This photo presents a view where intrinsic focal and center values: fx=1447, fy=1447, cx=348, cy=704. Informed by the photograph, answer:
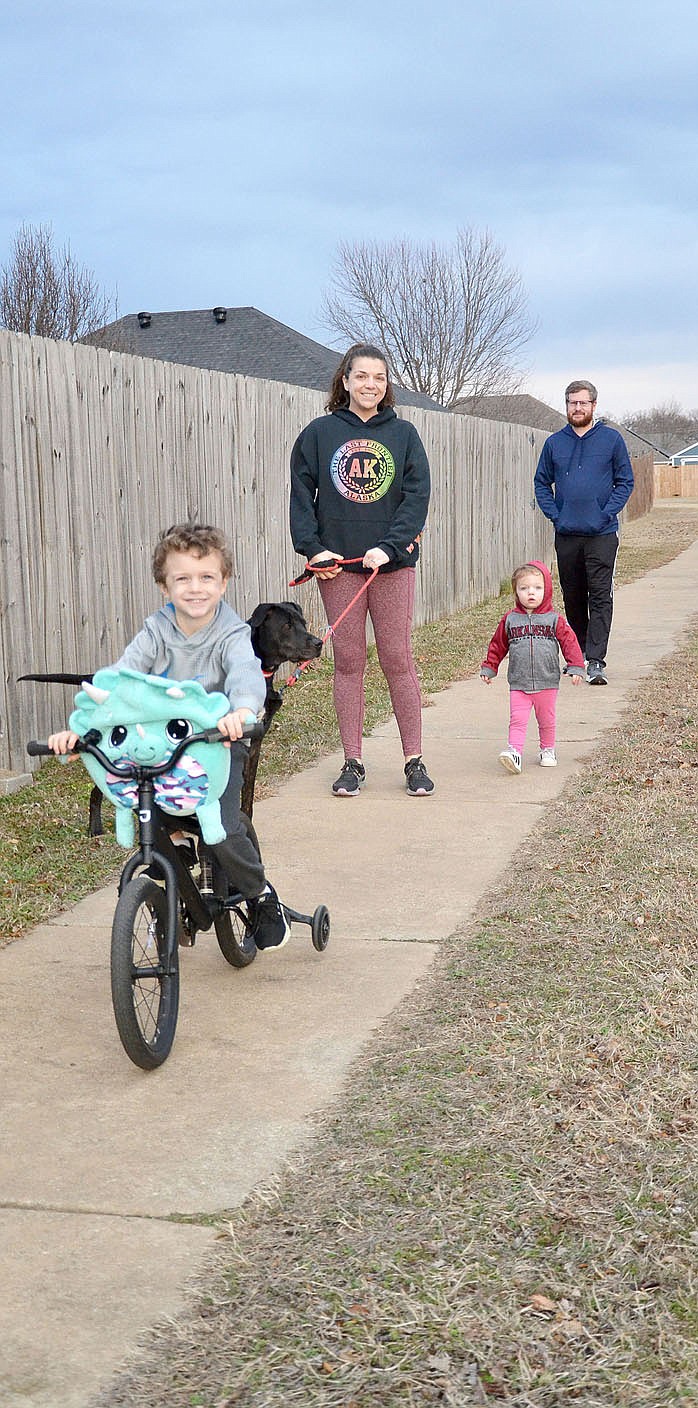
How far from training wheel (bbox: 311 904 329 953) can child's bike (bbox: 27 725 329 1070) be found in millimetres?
369

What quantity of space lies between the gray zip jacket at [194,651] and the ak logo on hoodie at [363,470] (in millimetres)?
2579

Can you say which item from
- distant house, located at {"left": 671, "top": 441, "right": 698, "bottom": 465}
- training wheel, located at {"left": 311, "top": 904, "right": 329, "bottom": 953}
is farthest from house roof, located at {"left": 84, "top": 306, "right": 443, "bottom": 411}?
distant house, located at {"left": 671, "top": 441, "right": 698, "bottom": 465}

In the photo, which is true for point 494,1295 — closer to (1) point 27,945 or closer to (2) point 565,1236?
(2) point 565,1236

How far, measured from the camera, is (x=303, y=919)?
4305mm

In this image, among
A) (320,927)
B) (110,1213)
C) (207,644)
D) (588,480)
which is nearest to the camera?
(110,1213)

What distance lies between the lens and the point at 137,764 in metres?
3.54

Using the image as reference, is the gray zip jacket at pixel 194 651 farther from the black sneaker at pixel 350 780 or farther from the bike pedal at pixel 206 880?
the black sneaker at pixel 350 780

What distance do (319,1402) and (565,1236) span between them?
2.10 feet

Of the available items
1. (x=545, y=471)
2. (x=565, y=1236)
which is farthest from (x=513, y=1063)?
(x=545, y=471)

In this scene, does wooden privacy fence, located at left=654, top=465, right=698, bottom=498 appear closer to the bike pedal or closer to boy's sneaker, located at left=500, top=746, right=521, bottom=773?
boy's sneaker, located at left=500, top=746, right=521, bottom=773

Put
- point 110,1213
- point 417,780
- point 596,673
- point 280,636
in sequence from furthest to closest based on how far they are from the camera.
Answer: point 596,673 < point 417,780 < point 280,636 < point 110,1213

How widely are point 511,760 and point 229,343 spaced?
93.5ft

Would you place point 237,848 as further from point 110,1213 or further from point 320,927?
point 110,1213

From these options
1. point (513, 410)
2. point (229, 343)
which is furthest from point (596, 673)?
point (513, 410)
